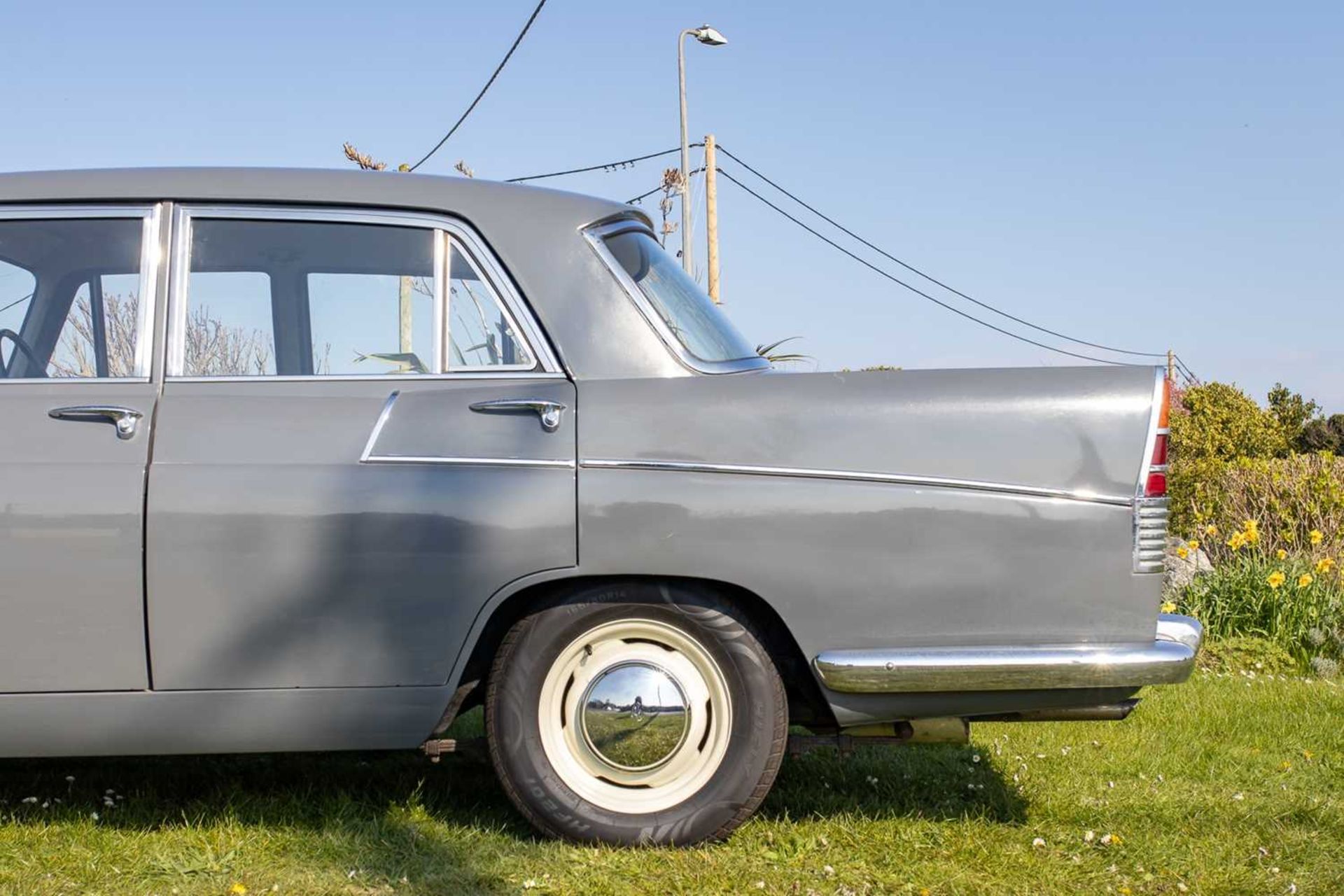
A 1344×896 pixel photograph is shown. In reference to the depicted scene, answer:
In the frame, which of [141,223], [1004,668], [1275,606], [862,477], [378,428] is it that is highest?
[141,223]

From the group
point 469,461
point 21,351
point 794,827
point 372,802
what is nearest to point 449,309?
point 469,461

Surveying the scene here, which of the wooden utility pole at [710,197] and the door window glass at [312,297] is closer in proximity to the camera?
the door window glass at [312,297]

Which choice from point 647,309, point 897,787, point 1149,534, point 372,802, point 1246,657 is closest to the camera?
point 1149,534

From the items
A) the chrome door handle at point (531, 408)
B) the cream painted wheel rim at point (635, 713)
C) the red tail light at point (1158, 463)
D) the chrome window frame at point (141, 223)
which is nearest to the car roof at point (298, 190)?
the chrome window frame at point (141, 223)

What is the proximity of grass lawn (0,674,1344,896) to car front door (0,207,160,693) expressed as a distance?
587mm

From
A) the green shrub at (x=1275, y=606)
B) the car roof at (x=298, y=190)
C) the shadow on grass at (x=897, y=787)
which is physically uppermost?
the car roof at (x=298, y=190)

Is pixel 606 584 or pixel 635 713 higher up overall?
pixel 606 584

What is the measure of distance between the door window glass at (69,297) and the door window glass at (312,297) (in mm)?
177

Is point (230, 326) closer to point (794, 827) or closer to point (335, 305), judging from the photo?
point (335, 305)

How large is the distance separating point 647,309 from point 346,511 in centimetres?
95

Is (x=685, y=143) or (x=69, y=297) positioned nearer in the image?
(x=69, y=297)

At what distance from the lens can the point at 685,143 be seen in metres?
21.5

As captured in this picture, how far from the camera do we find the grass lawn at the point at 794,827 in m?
3.31

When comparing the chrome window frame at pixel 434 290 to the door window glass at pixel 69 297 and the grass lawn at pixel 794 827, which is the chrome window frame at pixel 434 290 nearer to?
the door window glass at pixel 69 297
